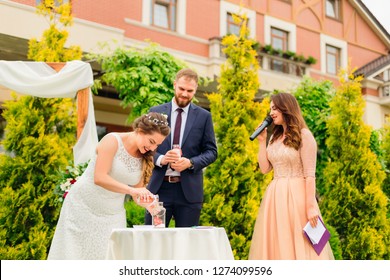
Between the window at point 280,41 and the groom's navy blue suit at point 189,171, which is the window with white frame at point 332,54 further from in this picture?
the groom's navy blue suit at point 189,171

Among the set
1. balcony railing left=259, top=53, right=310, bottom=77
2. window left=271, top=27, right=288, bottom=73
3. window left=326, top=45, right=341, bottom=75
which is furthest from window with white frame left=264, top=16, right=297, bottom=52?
window left=326, top=45, right=341, bottom=75

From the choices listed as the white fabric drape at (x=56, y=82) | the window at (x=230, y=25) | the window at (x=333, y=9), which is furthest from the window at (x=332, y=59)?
the white fabric drape at (x=56, y=82)

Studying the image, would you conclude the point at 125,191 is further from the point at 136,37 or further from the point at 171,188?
the point at 136,37

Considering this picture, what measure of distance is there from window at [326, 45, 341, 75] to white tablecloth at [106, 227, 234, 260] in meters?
Answer: 12.8

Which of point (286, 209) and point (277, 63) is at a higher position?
point (277, 63)

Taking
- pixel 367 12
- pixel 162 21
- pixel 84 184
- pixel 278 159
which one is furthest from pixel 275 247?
pixel 367 12

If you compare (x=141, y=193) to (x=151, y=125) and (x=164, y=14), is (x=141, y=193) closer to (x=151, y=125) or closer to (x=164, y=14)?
(x=151, y=125)

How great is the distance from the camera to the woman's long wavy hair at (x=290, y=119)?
3.58 m

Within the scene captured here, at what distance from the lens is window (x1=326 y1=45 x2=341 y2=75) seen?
14625 millimetres

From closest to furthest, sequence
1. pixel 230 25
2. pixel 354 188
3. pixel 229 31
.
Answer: pixel 354 188 → pixel 229 31 → pixel 230 25

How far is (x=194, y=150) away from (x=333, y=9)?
41.3 feet

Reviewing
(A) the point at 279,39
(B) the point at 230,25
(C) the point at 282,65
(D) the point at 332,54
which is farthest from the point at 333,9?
(B) the point at 230,25

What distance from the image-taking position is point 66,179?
515 centimetres
